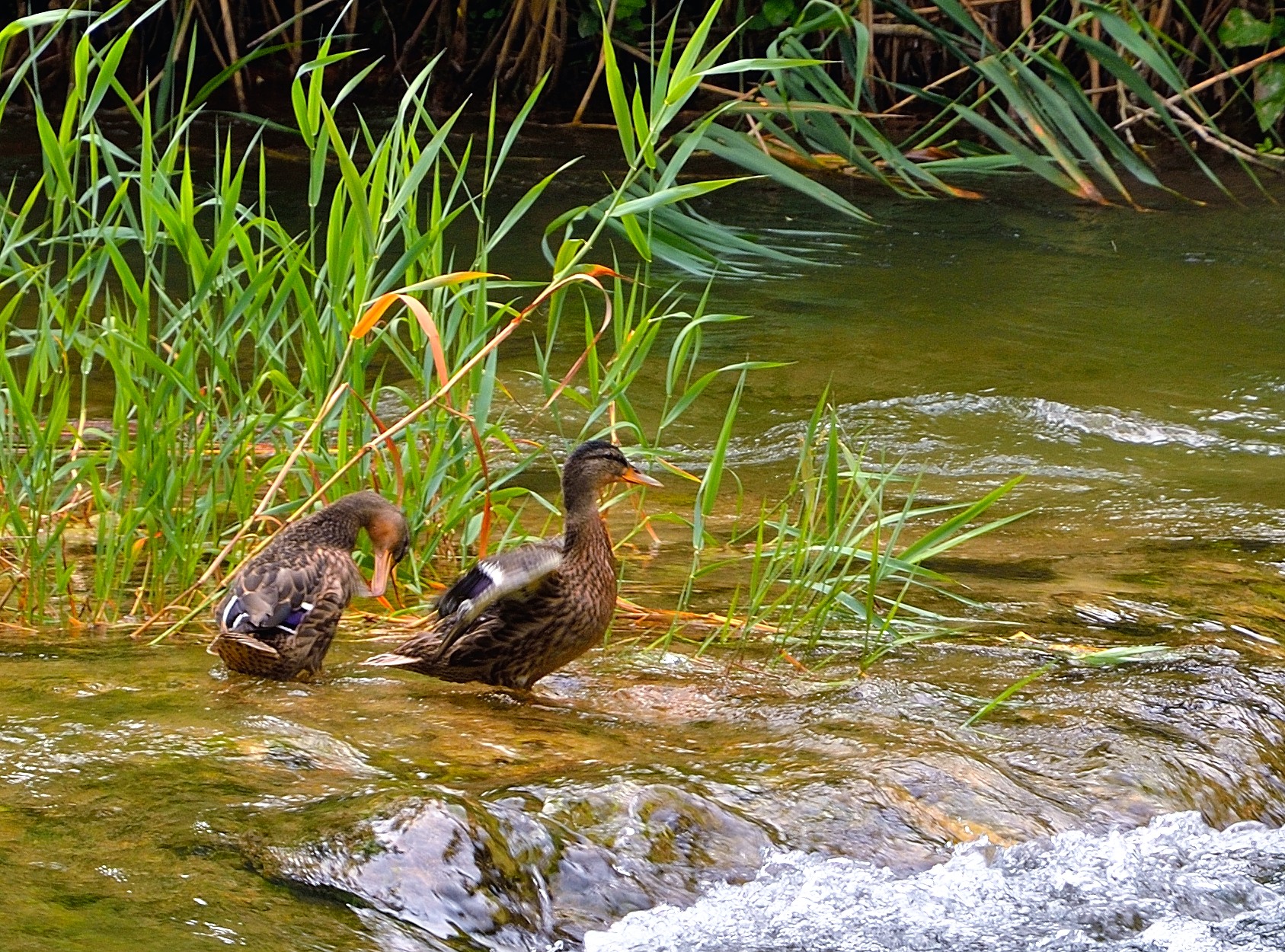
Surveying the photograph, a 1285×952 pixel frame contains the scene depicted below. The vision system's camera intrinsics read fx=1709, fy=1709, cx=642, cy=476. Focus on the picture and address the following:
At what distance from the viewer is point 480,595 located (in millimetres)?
3479

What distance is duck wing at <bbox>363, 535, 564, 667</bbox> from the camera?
3.50 metres

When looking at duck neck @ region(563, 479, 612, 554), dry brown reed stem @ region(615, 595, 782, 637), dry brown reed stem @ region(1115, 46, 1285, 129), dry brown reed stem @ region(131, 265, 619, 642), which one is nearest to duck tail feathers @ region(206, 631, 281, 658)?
dry brown reed stem @ region(131, 265, 619, 642)

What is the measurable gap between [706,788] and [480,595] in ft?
2.55

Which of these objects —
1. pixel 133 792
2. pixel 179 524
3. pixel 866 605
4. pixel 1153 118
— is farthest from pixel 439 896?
pixel 1153 118

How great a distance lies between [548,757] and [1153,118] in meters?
9.02

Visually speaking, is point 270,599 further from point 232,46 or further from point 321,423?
point 232,46

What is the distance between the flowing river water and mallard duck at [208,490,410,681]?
0.24ft

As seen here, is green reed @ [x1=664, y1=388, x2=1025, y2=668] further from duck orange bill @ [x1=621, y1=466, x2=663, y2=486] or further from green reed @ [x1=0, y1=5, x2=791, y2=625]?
green reed @ [x1=0, y1=5, x2=791, y2=625]

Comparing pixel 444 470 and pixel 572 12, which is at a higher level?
pixel 572 12

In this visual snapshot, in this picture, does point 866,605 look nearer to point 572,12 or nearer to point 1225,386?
point 1225,386

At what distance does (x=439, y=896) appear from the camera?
2508 millimetres

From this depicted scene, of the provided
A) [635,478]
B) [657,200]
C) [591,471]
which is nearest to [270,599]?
[591,471]

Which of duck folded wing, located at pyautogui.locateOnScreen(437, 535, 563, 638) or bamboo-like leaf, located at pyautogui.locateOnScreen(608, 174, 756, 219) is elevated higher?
bamboo-like leaf, located at pyautogui.locateOnScreen(608, 174, 756, 219)

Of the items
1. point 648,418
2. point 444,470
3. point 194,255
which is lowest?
point 648,418
